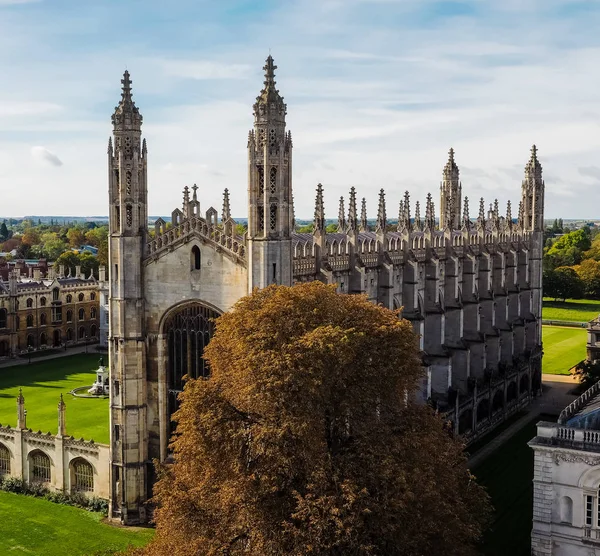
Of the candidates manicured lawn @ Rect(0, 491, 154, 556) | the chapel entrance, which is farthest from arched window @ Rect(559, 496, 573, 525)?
manicured lawn @ Rect(0, 491, 154, 556)

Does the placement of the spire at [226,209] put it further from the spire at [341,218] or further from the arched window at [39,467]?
the spire at [341,218]

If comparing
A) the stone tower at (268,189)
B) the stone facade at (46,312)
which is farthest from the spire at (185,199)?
the stone facade at (46,312)

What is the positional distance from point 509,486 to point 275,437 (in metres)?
19.8

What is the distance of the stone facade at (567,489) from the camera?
2539cm

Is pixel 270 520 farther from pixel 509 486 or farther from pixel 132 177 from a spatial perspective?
pixel 509 486

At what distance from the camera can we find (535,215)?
200 ft

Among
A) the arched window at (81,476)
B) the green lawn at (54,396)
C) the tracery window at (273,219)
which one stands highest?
the tracery window at (273,219)

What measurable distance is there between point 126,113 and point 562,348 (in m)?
56.0

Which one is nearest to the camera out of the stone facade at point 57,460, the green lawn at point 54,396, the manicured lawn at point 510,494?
the manicured lawn at point 510,494

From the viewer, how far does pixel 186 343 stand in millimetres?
32219

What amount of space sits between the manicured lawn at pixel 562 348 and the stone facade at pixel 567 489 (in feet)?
129

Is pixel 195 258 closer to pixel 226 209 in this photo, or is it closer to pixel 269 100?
pixel 226 209

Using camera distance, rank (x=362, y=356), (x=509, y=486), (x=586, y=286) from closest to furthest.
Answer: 1. (x=362, y=356)
2. (x=509, y=486)
3. (x=586, y=286)

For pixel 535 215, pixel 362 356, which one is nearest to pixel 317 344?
pixel 362 356
